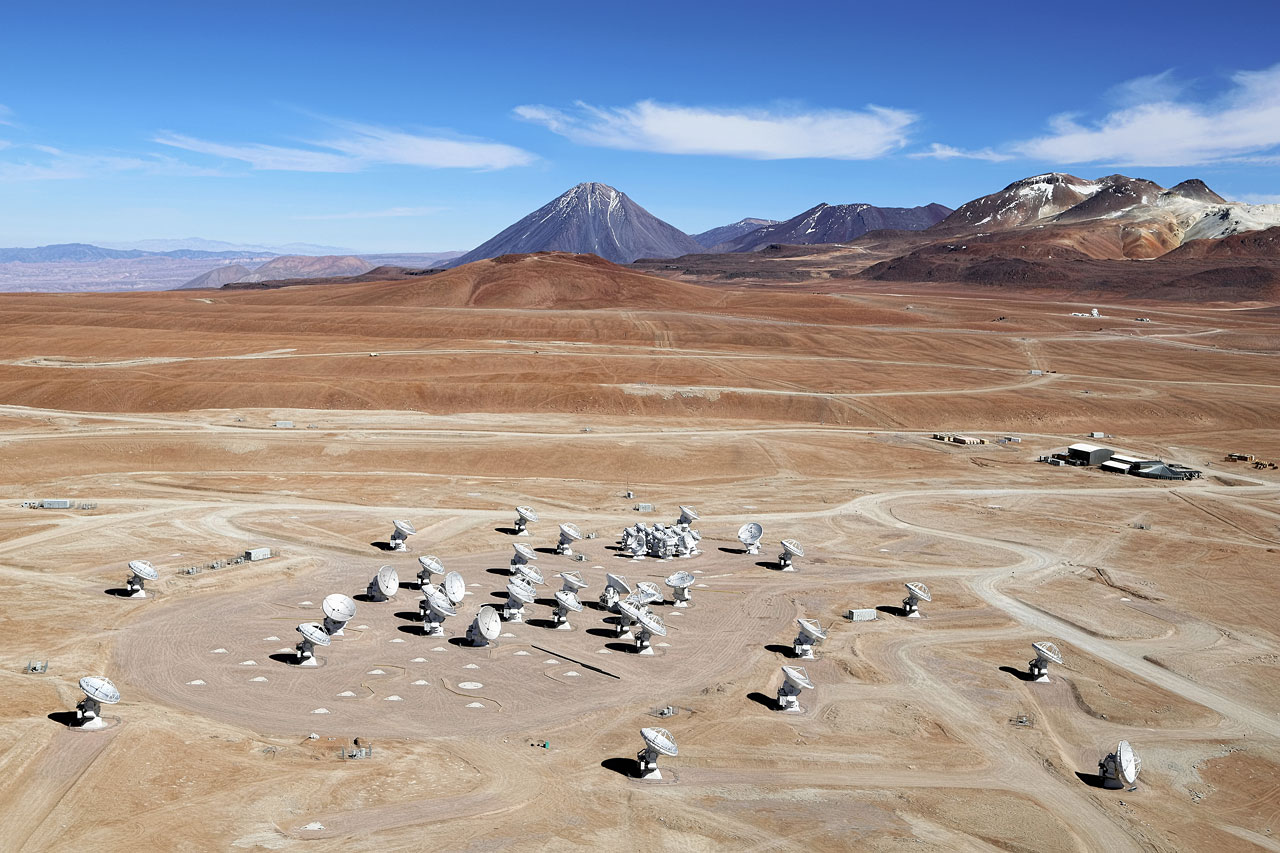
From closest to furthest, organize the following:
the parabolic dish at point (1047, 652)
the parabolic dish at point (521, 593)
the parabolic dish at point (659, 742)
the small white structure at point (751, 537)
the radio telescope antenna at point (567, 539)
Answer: the parabolic dish at point (659, 742), the parabolic dish at point (1047, 652), the parabolic dish at point (521, 593), the radio telescope antenna at point (567, 539), the small white structure at point (751, 537)

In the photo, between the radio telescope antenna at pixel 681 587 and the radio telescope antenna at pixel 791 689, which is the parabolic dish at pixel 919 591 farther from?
the radio telescope antenna at pixel 791 689

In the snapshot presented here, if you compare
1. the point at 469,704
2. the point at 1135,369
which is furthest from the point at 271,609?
the point at 1135,369

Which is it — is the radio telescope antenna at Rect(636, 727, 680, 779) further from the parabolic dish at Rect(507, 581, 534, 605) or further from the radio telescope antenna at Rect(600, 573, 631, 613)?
the radio telescope antenna at Rect(600, 573, 631, 613)

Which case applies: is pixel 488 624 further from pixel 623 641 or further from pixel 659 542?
pixel 659 542

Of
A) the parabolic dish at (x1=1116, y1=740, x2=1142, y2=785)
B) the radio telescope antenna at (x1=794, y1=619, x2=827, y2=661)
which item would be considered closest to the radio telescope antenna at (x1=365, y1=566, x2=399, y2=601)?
the radio telescope antenna at (x1=794, y1=619, x2=827, y2=661)

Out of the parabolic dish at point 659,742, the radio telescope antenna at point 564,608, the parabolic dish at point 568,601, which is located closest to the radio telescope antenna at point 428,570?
the parabolic dish at point 568,601

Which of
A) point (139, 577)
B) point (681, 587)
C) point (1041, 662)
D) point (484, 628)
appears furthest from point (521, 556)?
point (1041, 662)
